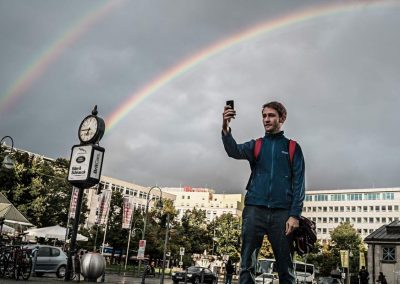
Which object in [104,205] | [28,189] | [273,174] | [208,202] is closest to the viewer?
[273,174]

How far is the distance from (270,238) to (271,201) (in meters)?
0.37

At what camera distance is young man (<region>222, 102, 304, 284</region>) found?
162 inches

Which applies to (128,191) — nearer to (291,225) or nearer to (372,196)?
(372,196)

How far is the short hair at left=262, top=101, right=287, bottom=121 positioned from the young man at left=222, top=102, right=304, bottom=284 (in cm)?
39

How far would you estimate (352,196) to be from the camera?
130 metres

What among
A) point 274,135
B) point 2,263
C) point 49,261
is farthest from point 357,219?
point 274,135

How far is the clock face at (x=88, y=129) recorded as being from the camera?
11.7 m

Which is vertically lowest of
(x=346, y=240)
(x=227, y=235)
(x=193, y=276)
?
(x=193, y=276)

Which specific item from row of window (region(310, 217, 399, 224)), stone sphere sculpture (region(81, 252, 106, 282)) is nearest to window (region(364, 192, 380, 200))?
row of window (region(310, 217, 399, 224))

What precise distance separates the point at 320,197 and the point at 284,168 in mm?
139499

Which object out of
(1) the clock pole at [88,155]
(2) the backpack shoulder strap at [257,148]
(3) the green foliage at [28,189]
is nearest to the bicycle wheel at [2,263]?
(1) the clock pole at [88,155]

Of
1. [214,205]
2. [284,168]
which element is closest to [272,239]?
[284,168]

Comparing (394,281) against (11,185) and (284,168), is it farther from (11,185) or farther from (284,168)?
(284,168)

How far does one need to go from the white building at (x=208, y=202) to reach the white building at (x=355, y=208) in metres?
26.0
